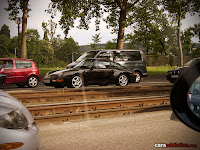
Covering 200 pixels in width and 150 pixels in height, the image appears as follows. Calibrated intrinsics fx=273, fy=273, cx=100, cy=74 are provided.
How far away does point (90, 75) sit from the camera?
493 inches

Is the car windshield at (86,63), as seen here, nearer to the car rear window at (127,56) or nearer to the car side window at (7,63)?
the car rear window at (127,56)

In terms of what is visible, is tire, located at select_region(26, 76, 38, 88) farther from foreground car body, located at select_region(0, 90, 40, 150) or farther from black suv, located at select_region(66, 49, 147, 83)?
foreground car body, located at select_region(0, 90, 40, 150)

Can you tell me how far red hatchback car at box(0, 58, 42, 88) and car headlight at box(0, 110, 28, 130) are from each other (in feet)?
38.0

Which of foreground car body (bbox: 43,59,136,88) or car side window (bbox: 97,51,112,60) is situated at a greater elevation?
car side window (bbox: 97,51,112,60)

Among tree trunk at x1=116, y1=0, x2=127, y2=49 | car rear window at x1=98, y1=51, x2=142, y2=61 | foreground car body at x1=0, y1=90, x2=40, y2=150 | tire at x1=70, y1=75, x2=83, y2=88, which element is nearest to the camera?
foreground car body at x1=0, y1=90, x2=40, y2=150

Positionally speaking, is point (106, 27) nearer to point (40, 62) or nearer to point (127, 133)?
point (40, 62)

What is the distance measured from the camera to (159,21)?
84.4 feet

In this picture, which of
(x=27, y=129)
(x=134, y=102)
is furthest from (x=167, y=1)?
(x=27, y=129)

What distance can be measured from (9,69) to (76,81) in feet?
12.5

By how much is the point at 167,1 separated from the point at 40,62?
14674 millimetres

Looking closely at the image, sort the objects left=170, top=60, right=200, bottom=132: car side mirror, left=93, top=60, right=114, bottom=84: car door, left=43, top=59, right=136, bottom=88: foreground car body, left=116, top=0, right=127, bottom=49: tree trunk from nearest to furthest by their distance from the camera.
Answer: left=170, top=60, right=200, bottom=132: car side mirror < left=43, top=59, right=136, bottom=88: foreground car body < left=93, top=60, right=114, bottom=84: car door < left=116, top=0, right=127, bottom=49: tree trunk

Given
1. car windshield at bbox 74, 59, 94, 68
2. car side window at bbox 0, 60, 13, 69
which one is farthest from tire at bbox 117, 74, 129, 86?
car side window at bbox 0, 60, 13, 69

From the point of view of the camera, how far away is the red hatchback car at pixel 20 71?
13539mm

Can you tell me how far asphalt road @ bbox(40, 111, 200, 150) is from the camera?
4.14 metres
